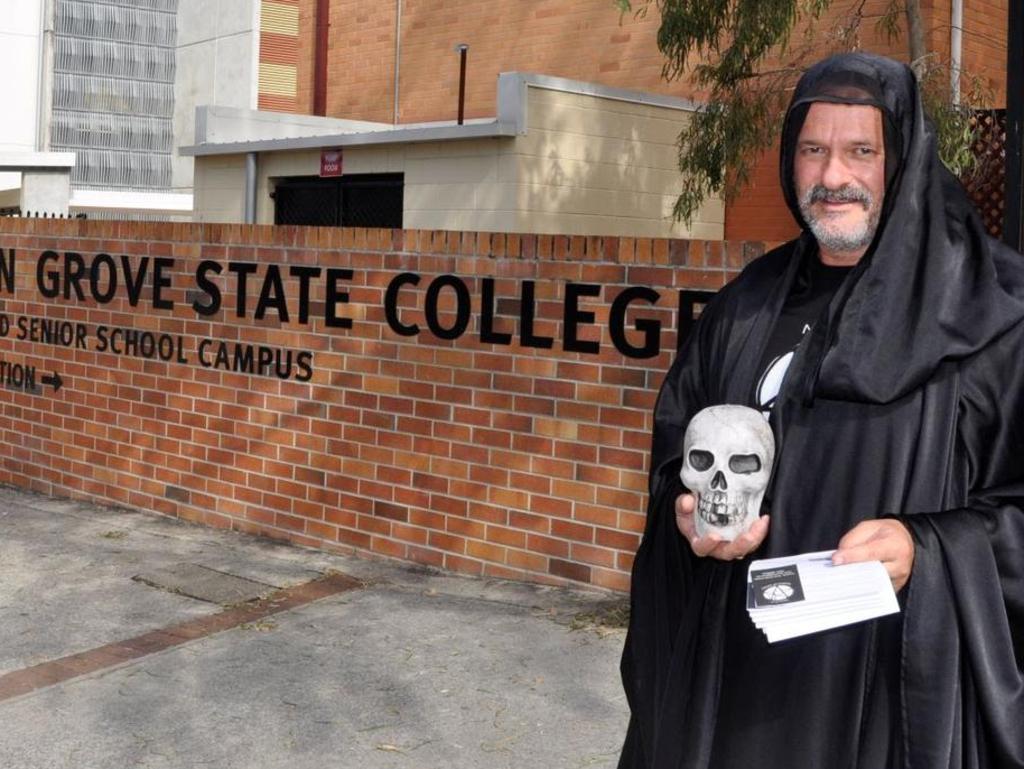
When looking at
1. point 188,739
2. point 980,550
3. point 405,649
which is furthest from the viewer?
point 405,649

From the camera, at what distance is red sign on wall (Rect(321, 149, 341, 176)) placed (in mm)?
14141

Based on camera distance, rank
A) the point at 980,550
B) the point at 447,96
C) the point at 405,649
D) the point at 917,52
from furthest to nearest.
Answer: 1. the point at 447,96
2. the point at 917,52
3. the point at 405,649
4. the point at 980,550

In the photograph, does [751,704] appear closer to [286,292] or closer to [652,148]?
[286,292]

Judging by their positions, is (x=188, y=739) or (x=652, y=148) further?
(x=652, y=148)

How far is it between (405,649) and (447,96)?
1221 centimetres

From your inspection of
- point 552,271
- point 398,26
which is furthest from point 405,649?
point 398,26

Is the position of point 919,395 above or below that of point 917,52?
below

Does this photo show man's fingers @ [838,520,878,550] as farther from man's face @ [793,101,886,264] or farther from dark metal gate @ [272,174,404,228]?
dark metal gate @ [272,174,404,228]

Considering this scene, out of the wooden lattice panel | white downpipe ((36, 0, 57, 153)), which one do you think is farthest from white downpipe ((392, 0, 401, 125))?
white downpipe ((36, 0, 57, 153))

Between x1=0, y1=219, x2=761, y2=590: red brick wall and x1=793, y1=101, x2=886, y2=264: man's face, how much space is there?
3.68 m

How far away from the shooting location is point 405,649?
6055mm

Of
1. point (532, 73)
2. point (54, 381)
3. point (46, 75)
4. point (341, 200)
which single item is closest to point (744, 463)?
point (54, 381)

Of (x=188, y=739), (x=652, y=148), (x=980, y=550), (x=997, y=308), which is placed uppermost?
(x=652, y=148)

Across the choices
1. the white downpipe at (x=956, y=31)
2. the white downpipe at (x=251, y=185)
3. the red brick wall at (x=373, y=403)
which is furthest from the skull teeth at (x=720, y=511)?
the white downpipe at (x=251, y=185)
